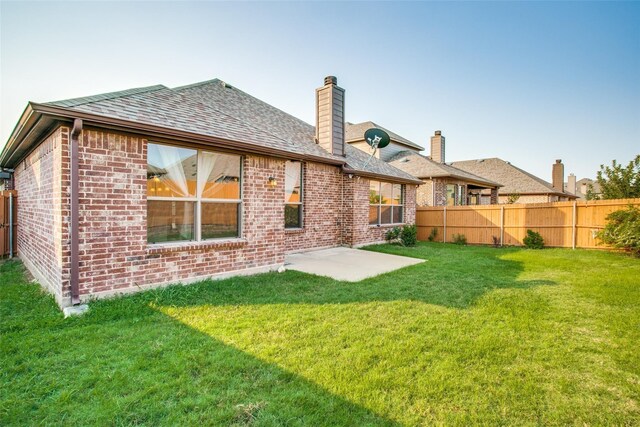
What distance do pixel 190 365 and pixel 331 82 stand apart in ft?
36.1

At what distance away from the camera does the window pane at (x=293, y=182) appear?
9477 millimetres

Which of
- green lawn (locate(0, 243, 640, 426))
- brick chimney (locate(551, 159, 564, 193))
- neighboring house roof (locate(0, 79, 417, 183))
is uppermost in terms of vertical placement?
brick chimney (locate(551, 159, 564, 193))

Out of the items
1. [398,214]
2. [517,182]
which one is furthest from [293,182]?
[517,182]

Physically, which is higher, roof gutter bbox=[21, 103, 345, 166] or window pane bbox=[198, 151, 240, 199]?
roof gutter bbox=[21, 103, 345, 166]

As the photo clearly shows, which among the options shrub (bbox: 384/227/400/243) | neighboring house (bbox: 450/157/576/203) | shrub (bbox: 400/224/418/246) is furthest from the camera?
neighboring house (bbox: 450/157/576/203)

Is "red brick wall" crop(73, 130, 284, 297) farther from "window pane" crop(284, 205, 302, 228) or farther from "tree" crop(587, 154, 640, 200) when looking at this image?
"tree" crop(587, 154, 640, 200)

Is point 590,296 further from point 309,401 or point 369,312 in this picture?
point 309,401

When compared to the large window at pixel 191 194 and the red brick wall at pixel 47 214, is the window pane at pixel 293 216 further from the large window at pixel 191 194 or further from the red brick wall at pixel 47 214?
the red brick wall at pixel 47 214

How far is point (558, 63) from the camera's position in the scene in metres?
11.1

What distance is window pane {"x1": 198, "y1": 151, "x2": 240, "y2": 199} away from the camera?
239 inches

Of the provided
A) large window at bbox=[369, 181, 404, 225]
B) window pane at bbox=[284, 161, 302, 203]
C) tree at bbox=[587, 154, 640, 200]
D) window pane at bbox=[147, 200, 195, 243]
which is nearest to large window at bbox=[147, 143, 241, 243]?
window pane at bbox=[147, 200, 195, 243]

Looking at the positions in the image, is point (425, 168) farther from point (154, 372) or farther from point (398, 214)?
point (154, 372)

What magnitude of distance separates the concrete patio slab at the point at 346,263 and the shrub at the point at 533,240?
657 centimetres

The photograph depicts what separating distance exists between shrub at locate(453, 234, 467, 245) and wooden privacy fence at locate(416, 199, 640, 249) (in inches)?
5.9
